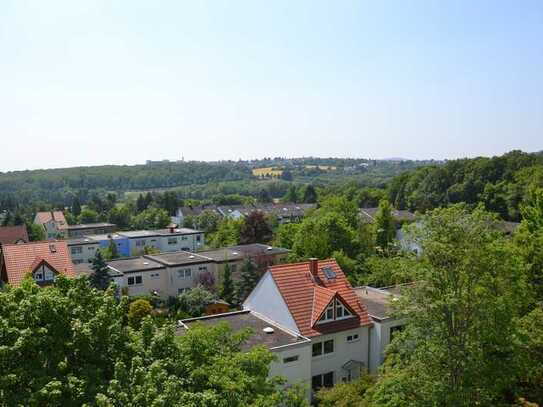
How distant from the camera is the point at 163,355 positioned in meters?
11.8

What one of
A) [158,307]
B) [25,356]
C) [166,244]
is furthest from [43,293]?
[166,244]

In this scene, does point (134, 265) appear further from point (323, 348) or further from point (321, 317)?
point (323, 348)

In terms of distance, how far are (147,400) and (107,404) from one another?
0.76 meters

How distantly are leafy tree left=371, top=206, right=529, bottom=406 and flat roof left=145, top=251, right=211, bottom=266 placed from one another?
28845 millimetres

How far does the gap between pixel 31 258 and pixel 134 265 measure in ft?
32.6

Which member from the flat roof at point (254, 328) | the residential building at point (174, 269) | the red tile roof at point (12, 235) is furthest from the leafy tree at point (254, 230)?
the flat roof at point (254, 328)

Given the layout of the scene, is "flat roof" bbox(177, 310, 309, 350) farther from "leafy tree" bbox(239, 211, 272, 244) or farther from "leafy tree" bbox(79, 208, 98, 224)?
"leafy tree" bbox(79, 208, 98, 224)

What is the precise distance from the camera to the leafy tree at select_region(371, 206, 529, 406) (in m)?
16.3

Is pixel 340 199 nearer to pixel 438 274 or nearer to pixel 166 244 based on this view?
pixel 166 244

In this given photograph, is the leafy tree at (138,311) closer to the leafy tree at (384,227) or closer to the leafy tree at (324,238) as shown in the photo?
the leafy tree at (324,238)

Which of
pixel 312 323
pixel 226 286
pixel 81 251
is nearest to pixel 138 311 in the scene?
pixel 226 286

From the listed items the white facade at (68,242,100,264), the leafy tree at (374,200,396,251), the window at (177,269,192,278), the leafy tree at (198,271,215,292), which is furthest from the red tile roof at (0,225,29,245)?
the leafy tree at (374,200,396,251)

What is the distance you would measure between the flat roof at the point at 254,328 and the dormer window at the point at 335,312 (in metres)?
1.96

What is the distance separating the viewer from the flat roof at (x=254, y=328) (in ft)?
74.4
